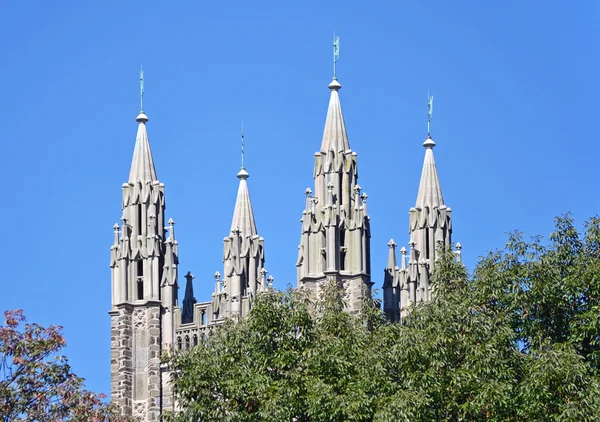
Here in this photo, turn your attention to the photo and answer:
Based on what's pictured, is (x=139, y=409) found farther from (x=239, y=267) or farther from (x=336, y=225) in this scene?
(x=336, y=225)

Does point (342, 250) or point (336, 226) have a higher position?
point (336, 226)

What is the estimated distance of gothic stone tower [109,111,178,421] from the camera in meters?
124

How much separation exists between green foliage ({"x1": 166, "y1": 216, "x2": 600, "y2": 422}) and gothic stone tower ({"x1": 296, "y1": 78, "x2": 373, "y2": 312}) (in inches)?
650

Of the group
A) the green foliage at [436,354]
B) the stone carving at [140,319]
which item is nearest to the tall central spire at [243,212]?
the stone carving at [140,319]

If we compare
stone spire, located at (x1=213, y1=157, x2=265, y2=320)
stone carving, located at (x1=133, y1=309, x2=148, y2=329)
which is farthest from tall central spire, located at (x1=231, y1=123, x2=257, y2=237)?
stone carving, located at (x1=133, y1=309, x2=148, y2=329)

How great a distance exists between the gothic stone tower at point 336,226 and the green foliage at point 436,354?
16.5m

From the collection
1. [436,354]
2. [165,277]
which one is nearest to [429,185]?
[165,277]

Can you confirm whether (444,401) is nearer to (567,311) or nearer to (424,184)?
(567,311)

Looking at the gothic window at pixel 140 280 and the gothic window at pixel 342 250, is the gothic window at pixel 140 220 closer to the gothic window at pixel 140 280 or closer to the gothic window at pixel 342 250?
the gothic window at pixel 140 280

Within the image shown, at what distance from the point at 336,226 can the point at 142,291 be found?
11.5 m

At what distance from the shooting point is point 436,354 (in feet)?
301

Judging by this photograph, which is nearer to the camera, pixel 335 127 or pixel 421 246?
pixel 335 127

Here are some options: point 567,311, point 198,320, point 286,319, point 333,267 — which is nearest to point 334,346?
point 286,319

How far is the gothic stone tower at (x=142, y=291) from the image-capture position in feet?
405
